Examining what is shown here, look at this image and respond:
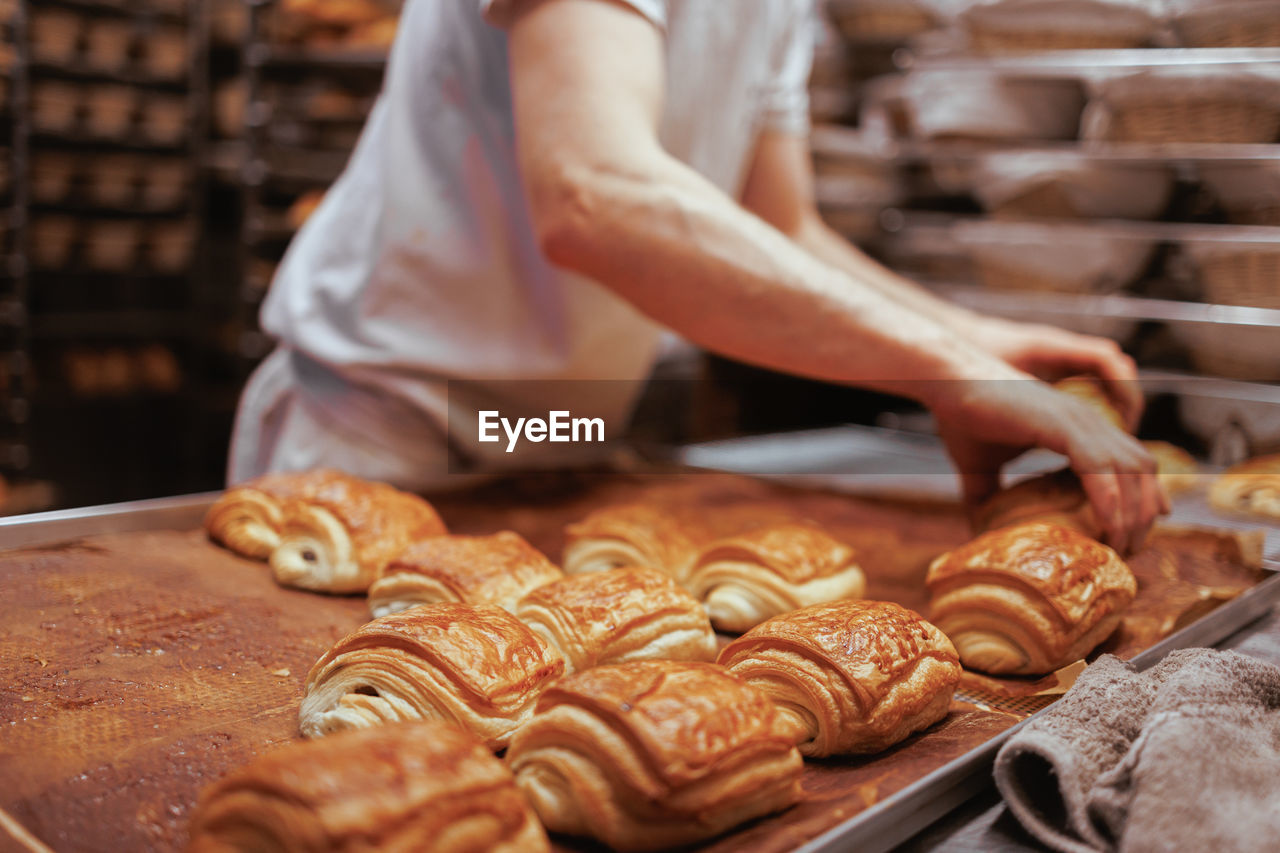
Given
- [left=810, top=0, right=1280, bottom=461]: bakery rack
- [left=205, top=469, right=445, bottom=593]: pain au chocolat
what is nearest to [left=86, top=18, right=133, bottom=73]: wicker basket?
[left=810, top=0, right=1280, bottom=461]: bakery rack

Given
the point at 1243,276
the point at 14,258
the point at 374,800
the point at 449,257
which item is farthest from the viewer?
the point at 14,258

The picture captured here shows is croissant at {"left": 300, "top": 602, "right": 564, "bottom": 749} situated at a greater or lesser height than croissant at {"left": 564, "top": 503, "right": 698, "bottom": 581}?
greater

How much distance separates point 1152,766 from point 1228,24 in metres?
2.89

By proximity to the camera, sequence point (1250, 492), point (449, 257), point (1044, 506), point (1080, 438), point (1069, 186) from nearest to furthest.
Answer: point (1080, 438) < point (1044, 506) < point (449, 257) < point (1250, 492) < point (1069, 186)

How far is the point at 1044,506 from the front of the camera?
195cm

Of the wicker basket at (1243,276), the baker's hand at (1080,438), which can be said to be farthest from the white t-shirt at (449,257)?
the wicker basket at (1243,276)

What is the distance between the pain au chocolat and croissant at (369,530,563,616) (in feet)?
0.36

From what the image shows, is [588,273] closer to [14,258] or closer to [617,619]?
[617,619]

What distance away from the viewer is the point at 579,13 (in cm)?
176

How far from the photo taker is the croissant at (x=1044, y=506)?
1.89 meters

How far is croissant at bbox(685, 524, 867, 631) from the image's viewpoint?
1680mm

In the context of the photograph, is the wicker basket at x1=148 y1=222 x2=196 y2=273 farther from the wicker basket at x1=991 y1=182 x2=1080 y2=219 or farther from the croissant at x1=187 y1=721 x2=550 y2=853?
the croissant at x1=187 y1=721 x2=550 y2=853

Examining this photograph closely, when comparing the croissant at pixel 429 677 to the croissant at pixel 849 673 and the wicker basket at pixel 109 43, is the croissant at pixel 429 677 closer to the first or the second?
the croissant at pixel 849 673
